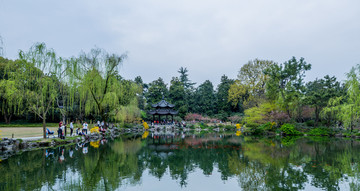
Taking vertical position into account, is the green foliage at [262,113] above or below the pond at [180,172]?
above

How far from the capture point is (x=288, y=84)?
2206cm

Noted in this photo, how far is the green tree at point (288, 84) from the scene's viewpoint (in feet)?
71.1

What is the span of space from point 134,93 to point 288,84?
1626cm

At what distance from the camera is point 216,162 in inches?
330

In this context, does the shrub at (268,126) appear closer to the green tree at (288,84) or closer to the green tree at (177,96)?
the green tree at (288,84)

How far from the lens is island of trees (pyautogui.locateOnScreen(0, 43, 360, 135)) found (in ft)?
39.3

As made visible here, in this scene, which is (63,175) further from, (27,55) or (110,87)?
(110,87)

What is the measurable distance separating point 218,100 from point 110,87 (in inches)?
982

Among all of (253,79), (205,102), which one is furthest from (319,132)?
(205,102)

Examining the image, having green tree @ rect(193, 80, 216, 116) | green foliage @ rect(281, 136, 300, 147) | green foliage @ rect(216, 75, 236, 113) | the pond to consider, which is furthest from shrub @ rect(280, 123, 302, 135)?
green tree @ rect(193, 80, 216, 116)

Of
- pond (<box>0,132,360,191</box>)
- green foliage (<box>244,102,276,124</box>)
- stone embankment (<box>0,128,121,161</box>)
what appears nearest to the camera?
pond (<box>0,132,360,191</box>)

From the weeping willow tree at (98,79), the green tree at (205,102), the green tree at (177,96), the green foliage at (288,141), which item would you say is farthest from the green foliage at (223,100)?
the weeping willow tree at (98,79)

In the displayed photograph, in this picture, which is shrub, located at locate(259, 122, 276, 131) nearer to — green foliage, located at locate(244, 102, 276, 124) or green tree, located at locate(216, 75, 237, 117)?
green foliage, located at locate(244, 102, 276, 124)

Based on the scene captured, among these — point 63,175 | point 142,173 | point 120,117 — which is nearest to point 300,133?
point 120,117
